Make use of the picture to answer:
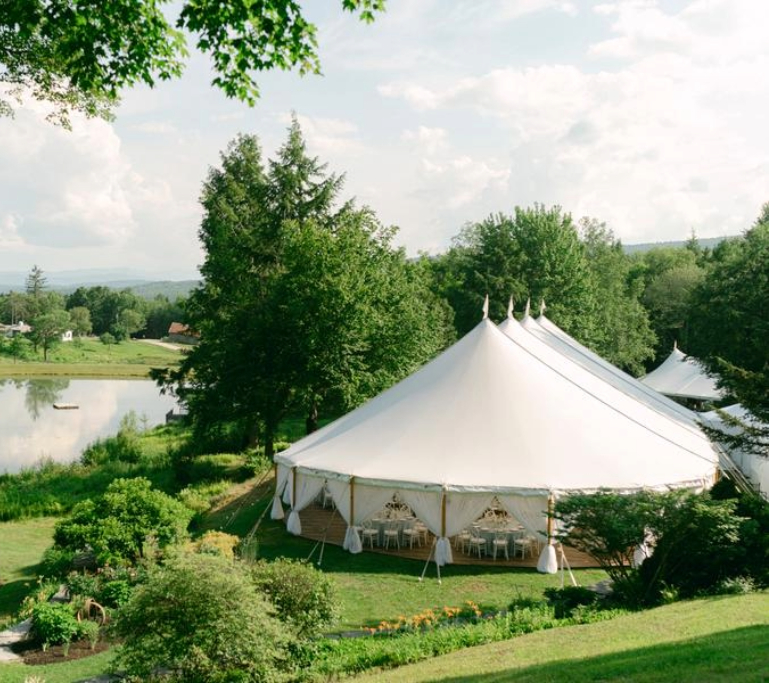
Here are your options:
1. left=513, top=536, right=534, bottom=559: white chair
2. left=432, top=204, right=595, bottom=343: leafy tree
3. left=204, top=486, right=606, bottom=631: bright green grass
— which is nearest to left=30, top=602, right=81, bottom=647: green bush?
left=204, top=486, right=606, bottom=631: bright green grass

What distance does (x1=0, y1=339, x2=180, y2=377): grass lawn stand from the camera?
228ft

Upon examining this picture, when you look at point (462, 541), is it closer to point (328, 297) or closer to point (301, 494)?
point (301, 494)

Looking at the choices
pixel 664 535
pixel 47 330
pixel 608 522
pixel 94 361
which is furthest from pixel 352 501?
pixel 47 330

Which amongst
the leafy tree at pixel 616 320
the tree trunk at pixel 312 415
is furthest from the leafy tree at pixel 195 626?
the leafy tree at pixel 616 320

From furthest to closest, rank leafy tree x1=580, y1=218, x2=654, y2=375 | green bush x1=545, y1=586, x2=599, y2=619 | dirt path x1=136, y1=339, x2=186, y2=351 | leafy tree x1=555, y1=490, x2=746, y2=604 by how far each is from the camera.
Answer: dirt path x1=136, y1=339, x2=186, y2=351
leafy tree x1=580, y1=218, x2=654, y2=375
green bush x1=545, y1=586, x2=599, y2=619
leafy tree x1=555, y1=490, x2=746, y2=604

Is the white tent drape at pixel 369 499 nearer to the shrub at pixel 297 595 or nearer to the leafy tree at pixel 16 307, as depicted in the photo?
the shrub at pixel 297 595

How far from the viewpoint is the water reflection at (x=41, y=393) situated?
4871cm

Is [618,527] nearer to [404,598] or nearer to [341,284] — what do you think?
[404,598]

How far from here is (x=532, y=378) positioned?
55.7 ft

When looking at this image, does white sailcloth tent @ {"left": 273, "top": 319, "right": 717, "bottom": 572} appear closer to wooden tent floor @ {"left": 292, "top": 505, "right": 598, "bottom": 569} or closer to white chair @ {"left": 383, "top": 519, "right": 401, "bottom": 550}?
wooden tent floor @ {"left": 292, "top": 505, "right": 598, "bottom": 569}

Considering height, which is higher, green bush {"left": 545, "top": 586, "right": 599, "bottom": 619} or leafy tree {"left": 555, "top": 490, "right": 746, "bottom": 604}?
leafy tree {"left": 555, "top": 490, "right": 746, "bottom": 604}

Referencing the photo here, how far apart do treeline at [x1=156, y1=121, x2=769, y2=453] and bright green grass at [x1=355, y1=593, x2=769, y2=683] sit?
32.3 ft

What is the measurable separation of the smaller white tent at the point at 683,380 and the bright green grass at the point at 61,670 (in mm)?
30463

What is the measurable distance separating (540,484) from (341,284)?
442 inches
